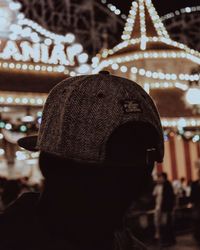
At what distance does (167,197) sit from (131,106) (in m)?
9.52

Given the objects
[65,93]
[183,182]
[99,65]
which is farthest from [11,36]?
[65,93]

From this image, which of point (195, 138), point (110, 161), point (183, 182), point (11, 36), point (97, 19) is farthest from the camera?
point (97, 19)

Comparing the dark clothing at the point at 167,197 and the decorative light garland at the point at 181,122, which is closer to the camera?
the dark clothing at the point at 167,197

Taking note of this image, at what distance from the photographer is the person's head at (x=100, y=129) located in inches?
35.4

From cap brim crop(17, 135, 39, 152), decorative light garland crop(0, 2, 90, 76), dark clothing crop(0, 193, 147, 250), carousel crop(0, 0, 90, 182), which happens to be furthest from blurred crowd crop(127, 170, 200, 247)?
dark clothing crop(0, 193, 147, 250)

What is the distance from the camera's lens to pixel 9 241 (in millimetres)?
943

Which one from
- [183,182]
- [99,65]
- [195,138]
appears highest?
[99,65]

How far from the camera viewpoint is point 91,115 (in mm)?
Answer: 914

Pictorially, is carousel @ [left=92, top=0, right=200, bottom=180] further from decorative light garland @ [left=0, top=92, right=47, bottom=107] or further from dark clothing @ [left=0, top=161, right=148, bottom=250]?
dark clothing @ [left=0, top=161, right=148, bottom=250]

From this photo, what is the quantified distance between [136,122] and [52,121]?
0.62ft

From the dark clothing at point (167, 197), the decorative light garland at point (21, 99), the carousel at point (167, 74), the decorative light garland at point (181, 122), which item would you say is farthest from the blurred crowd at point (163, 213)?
the decorative light garland at point (21, 99)

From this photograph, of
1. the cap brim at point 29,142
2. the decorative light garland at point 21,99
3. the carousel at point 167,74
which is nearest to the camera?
the cap brim at point 29,142

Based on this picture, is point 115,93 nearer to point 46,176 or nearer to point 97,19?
point 46,176

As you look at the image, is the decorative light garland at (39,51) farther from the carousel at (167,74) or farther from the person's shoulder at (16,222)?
the person's shoulder at (16,222)
